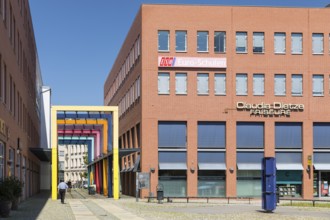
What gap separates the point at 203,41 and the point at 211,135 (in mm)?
7766

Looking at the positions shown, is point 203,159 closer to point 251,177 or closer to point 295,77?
point 251,177

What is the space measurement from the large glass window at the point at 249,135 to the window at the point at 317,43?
776 centimetres

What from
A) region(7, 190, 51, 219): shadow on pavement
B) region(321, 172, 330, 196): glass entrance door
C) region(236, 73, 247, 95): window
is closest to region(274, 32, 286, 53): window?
region(236, 73, 247, 95): window

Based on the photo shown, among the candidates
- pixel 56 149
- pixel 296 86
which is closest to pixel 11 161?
pixel 56 149

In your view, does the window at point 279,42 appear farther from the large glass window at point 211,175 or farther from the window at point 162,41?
the large glass window at point 211,175

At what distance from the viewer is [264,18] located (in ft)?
179

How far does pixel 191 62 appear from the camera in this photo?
5369 cm

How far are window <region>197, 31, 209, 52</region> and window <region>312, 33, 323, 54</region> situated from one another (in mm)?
9046

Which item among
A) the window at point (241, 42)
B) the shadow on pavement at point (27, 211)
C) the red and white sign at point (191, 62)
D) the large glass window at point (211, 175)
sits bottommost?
the shadow on pavement at point (27, 211)

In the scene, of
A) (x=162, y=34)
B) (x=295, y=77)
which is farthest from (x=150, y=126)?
(x=295, y=77)

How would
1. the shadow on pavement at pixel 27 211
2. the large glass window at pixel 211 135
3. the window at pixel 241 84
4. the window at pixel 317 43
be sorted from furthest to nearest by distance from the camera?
the window at pixel 317 43
the window at pixel 241 84
the large glass window at pixel 211 135
the shadow on pavement at pixel 27 211

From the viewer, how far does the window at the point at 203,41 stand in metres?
54.1

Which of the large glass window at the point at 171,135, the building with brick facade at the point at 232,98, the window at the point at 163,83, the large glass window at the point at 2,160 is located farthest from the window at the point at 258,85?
the large glass window at the point at 2,160

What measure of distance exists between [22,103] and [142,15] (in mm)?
12206
